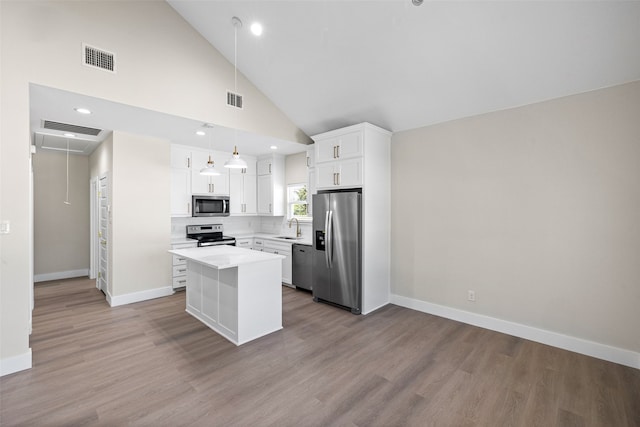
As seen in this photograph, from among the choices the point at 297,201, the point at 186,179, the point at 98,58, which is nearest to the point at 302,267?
the point at 297,201

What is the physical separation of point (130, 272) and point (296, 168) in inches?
130

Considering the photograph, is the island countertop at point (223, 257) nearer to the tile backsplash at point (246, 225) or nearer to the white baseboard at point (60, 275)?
the tile backsplash at point (246, 225)

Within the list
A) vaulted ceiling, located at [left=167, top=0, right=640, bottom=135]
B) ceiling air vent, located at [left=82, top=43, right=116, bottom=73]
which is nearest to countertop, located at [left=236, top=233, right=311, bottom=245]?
vaulted ceiling, located at [left=167, top=0, right=640, bottom=135]

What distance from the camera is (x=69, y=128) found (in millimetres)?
4180

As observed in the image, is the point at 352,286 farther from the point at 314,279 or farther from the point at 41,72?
the point at 41,72

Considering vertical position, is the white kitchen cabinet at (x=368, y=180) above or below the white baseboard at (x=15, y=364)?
above

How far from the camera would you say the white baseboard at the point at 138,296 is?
4289 mm

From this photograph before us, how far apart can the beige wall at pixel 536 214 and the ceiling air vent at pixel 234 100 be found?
242cm

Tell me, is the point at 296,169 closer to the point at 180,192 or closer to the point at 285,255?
the point at 285,255

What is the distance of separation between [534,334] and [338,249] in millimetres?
2434

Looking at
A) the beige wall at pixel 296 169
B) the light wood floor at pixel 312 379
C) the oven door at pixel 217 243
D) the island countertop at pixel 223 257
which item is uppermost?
the beige wall at pixel 296 169

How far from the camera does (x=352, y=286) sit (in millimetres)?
4047

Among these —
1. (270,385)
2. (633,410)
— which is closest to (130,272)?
(270,385)

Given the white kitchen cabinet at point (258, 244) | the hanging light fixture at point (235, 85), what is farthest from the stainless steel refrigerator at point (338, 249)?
the white kitchen cabinet at point (258, 244)
